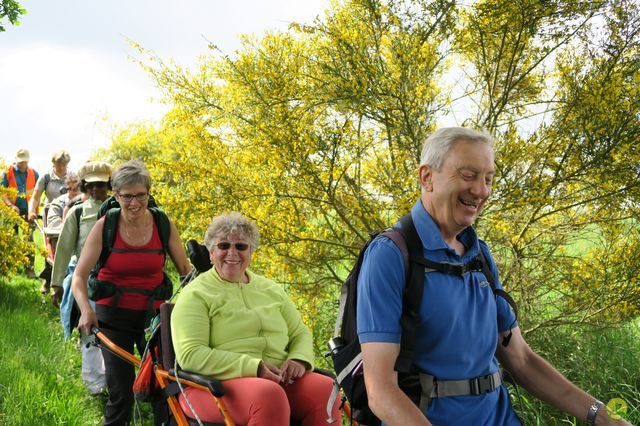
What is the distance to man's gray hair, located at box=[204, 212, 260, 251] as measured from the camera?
393 cm

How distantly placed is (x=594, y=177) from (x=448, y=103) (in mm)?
1279

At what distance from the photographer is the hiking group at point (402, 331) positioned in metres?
2.09

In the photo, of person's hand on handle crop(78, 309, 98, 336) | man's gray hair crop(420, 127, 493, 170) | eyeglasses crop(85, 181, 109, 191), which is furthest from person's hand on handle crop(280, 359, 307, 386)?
eyeglasses crop(85, 181, 109, 191)

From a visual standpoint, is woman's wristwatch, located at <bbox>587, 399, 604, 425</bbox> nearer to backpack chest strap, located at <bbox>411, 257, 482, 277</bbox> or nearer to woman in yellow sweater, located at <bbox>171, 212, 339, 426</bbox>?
backpack chest strap, located at <bbox>411, 257, 482, 277</bbox>

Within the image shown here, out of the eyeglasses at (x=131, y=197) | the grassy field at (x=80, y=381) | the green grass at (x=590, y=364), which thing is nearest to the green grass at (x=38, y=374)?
the grassy field at (x=80, y=381)

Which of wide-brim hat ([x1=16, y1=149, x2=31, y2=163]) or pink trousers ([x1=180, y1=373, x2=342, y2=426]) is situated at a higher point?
wide-brim hat ([x1=16, y1=149, x2=31, y2=163])

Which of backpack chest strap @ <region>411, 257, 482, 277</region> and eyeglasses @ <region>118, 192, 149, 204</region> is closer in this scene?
backpack chest strap @ <region>411, 257, 482, 277</region>

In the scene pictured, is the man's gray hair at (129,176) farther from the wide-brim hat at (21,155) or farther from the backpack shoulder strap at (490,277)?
the wide-brim hat at (21,155)

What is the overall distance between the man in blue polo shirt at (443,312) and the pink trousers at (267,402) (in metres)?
1.15

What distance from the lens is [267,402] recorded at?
3326 millimetres

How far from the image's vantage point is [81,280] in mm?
4566

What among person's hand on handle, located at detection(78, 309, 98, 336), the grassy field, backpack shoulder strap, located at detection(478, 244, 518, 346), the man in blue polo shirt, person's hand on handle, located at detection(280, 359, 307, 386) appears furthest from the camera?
the grassy field

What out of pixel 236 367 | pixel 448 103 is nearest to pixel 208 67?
pixel 448 103

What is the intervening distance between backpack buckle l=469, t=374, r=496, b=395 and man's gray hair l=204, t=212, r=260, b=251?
6.34ft
